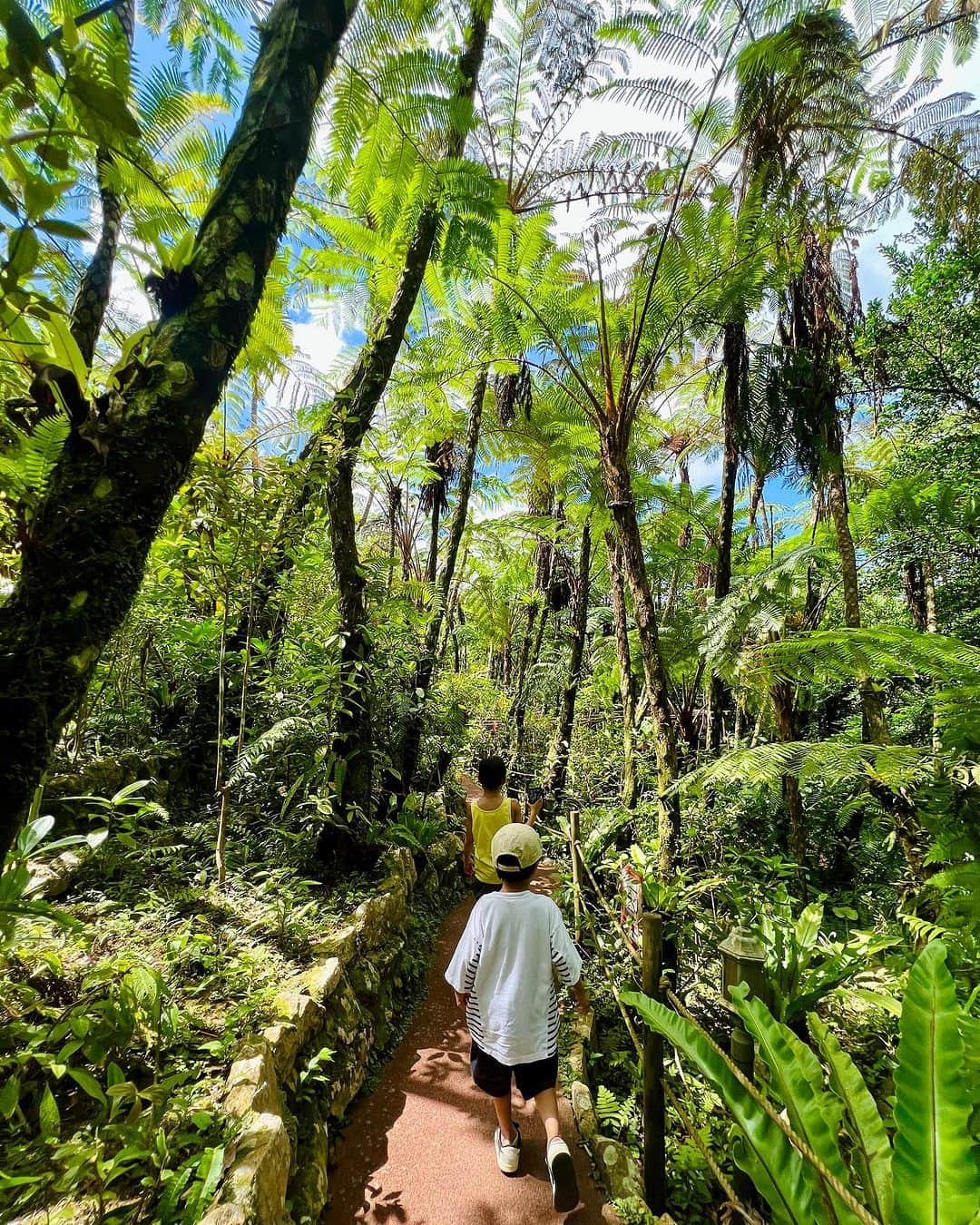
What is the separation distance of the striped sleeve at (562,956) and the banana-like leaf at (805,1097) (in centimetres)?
92

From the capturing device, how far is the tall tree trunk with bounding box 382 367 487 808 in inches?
195

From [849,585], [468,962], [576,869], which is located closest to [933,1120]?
[468,962]

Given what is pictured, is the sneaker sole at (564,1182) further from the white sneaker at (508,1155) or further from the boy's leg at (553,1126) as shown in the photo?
the white sneaker at (508,1155)

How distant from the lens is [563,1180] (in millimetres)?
1918

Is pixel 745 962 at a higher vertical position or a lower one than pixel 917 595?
lower

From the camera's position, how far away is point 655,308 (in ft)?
12.0

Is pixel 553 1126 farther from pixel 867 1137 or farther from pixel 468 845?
pixel 468 845

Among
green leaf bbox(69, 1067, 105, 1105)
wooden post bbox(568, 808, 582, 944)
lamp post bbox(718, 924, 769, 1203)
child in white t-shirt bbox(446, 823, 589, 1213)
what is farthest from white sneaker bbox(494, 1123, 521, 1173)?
green leaf bbox(69, 1067, 105, 1105)

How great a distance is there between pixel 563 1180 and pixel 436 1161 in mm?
574

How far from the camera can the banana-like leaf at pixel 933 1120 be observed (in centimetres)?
85

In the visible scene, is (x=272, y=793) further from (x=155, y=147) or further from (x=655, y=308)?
(x=655, y=308)

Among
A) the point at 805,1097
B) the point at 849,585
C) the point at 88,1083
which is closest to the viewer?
the point at 805,1097

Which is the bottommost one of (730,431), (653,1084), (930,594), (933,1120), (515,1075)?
(515,1075)

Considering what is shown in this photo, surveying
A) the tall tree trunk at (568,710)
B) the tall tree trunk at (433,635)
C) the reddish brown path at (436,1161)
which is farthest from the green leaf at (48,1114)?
the tall tree trunk at (568,710)
